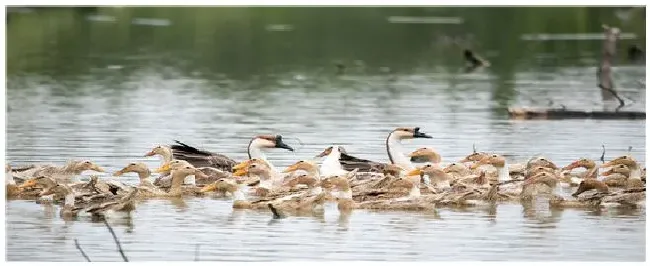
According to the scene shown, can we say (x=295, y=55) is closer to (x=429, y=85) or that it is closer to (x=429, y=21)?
(x=429, y=85)

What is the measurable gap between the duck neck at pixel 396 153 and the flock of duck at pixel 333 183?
2cm

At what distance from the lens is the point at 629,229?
1263 centimetres

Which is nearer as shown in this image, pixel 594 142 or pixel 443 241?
pixel 443 241

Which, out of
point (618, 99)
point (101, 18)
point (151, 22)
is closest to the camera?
point (618, 99)

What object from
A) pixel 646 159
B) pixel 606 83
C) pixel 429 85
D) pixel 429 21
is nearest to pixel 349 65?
pixel 429 85

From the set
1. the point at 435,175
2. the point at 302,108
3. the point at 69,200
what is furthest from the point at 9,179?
the point at 302,108

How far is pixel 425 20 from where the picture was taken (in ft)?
113

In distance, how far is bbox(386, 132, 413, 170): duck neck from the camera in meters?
15.0

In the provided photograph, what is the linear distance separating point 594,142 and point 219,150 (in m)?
3.52

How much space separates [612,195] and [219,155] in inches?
137

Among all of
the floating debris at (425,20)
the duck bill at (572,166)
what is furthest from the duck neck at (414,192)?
the floating debris at (425,20)

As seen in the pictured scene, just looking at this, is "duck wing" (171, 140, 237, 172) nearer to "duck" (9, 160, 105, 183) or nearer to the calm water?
the calm water

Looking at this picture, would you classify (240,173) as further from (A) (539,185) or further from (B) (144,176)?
(A) (539,185)

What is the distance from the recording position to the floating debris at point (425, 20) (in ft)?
110
